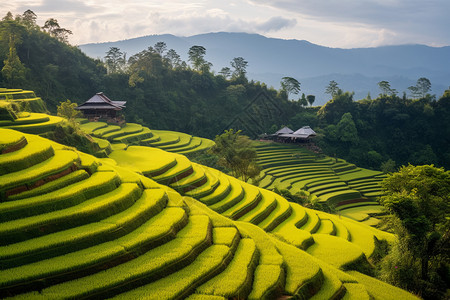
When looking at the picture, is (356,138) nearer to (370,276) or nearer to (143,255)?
(370,276)

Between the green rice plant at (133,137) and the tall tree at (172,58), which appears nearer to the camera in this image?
the green rice plant at (133,137)

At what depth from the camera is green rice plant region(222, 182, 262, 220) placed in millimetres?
14180

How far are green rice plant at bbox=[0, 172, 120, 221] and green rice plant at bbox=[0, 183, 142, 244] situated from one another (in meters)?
0.15

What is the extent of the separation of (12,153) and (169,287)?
21.7ft

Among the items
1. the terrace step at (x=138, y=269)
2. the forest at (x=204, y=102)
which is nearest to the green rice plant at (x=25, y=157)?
the terrace step at (x=138, y=269)

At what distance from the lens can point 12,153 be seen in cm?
989

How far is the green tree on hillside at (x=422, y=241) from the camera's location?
37.3ft

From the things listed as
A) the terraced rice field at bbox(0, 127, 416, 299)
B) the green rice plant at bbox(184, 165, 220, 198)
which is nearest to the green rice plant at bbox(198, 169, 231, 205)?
the green rice plant at bbox(184, 165, 220, 198)

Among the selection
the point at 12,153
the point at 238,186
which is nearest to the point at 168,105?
the point at 238,186

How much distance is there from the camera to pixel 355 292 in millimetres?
9000

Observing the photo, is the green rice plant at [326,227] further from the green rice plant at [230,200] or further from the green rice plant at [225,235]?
the green rice plant at [225,235]

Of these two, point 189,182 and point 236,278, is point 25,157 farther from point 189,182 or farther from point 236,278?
point 189,182

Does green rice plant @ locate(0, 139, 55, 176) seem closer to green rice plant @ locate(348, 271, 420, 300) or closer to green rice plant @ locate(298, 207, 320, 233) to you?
green rice plant @ locate(348, 271, 420, 300)

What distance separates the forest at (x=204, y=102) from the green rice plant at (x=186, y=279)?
104 feet
